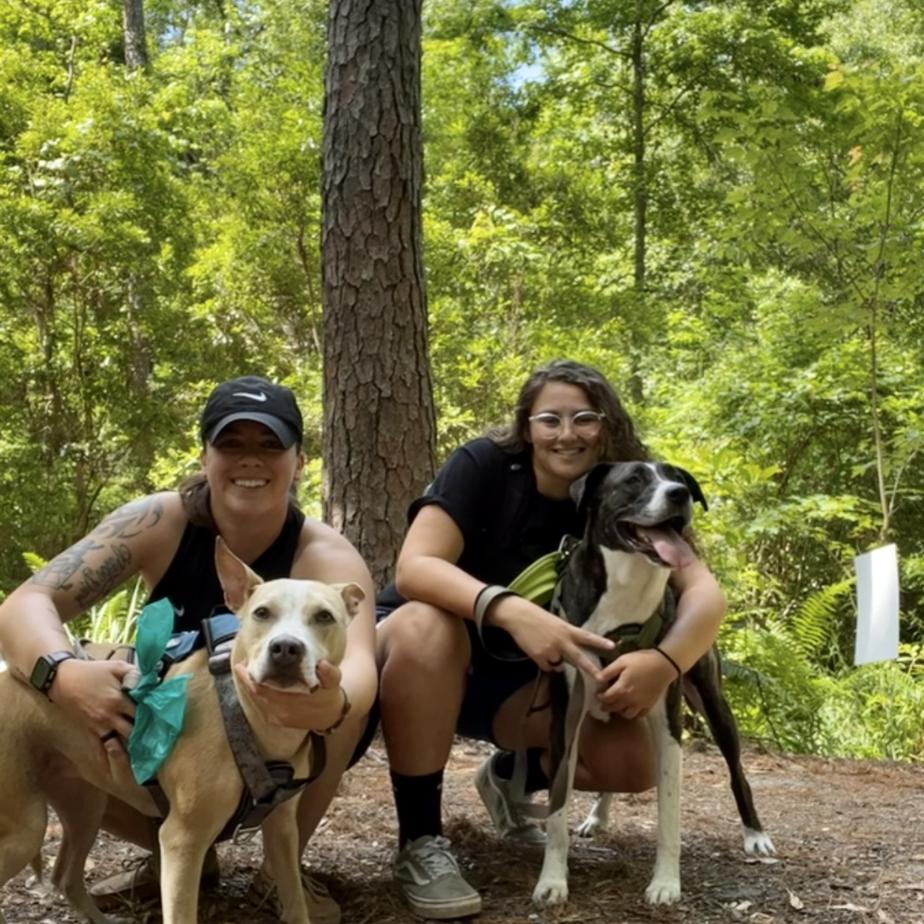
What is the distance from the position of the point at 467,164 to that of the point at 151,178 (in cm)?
448

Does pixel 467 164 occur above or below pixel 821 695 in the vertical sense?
above

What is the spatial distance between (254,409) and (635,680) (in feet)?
4.13

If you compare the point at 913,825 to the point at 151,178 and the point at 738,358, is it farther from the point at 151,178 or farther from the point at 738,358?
the point at 151,178

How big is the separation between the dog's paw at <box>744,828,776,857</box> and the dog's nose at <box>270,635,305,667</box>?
1.91 meters

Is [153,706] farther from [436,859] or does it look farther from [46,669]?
[436,859]

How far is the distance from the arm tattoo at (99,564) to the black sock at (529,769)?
1.45 m

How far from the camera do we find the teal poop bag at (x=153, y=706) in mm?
2354

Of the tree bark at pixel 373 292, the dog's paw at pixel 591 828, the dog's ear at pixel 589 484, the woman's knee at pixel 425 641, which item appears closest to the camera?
the woman's knee at pixel 425 641

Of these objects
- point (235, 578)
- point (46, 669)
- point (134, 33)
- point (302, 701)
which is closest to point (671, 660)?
point (302, 701)

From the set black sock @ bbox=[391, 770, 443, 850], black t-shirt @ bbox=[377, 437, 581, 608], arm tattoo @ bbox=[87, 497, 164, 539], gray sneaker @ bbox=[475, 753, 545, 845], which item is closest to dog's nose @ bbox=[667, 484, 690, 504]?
black t-shirt @ bbox=[377, 437, 581, 608]

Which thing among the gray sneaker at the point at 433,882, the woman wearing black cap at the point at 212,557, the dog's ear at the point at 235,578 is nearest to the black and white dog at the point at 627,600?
the gray sneaker at the point at 433,882

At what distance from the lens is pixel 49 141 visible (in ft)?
30.7

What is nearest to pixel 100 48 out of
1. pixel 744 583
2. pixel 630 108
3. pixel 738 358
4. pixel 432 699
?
pixel 630 108

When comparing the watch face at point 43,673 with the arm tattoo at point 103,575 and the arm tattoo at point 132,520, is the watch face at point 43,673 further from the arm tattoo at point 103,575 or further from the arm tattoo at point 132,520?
the arm tattoo at point 132,520
